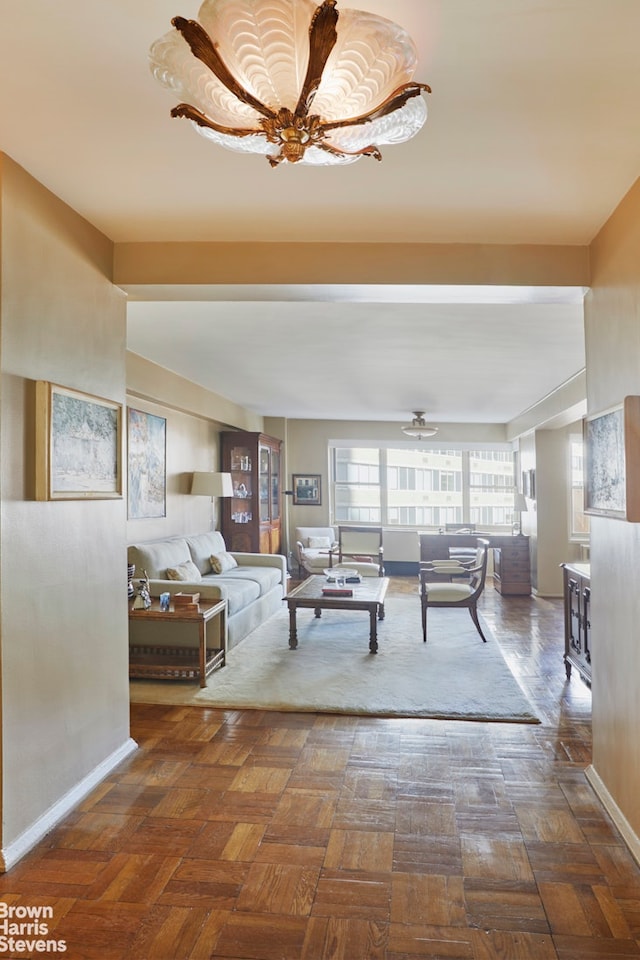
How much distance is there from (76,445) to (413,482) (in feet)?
26.9

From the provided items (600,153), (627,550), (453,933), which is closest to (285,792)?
(453,933)

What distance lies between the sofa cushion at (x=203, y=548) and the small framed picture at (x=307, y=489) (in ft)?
9.54

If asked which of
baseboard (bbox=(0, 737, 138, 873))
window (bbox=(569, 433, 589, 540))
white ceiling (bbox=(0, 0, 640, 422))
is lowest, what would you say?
baseboard (bbox=(0, 737, 138, 873))

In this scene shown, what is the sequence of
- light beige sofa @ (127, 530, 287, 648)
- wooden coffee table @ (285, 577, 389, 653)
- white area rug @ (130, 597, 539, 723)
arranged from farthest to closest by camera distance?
wooden coffee table @ (285, 577, 389, 653), light beige sofa @ (127, 530, 287, 648), white area rug @ (130, 597, 539, 723)

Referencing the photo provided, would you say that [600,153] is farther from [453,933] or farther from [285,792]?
[285,792]

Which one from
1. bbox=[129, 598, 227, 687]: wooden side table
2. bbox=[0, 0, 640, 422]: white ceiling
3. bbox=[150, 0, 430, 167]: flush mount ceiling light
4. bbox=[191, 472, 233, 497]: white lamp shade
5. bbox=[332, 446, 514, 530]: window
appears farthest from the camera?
bbox=[332, 446, 514, 530]: window

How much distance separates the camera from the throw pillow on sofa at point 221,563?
648cm

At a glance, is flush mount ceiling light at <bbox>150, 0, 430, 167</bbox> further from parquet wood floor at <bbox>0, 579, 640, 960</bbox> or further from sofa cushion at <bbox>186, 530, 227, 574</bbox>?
sofa cushion at <bbox>186, 530, 227, 574</bbox>

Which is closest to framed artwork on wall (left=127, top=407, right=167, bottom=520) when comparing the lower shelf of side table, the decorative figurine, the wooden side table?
the decorative figurine

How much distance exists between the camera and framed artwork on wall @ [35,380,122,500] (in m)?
2.28

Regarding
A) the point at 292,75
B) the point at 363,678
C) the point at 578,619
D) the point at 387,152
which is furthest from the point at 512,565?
the point at 292,75

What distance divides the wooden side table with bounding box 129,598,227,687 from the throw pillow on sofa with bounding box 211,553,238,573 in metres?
1.94

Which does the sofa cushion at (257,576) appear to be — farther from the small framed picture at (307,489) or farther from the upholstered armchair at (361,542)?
the small framed picture at (307,489)

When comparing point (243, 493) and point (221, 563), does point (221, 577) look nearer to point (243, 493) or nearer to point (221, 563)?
point (221, 563)
